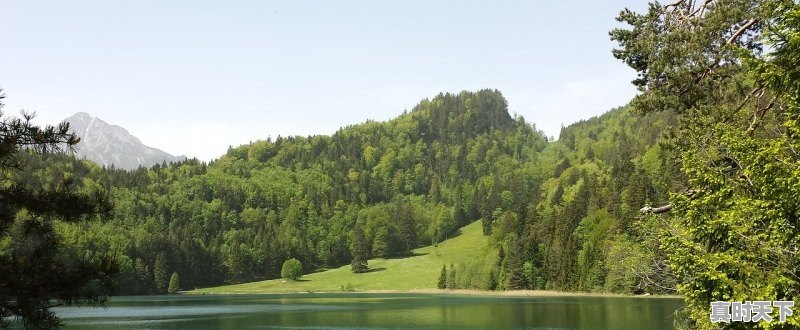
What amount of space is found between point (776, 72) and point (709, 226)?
442 centimetres

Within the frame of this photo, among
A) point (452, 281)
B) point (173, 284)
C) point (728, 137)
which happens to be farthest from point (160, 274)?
point (728, 137)

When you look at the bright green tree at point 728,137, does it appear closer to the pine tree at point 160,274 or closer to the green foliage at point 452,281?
the green foliage at point 452,281

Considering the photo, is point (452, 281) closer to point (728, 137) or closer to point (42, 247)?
point (728, 137)

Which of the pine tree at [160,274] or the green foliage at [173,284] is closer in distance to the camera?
the pine tree at [160,274]

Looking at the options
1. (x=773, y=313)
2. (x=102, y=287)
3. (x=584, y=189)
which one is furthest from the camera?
(x=584, y=189)

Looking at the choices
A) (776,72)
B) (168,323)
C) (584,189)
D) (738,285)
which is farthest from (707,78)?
(584,189)

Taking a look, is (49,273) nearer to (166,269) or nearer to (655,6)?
(655,6)

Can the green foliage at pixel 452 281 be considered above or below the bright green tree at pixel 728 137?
below

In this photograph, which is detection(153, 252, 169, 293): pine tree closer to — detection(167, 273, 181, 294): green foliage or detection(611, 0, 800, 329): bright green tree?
detection(167, 273, 181, 294): green foliage

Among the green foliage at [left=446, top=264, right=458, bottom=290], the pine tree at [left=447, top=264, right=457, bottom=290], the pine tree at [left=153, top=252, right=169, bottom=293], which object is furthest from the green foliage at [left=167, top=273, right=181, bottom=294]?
the pine tree at [left=447, top=264, right=457, bottom=290]

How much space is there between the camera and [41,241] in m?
16.3

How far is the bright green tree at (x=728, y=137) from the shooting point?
17078 millimetres

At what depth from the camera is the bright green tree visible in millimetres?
17078

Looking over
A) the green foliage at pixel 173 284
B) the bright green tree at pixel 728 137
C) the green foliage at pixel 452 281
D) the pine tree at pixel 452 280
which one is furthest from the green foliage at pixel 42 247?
the green foliage at pixel 173 284
